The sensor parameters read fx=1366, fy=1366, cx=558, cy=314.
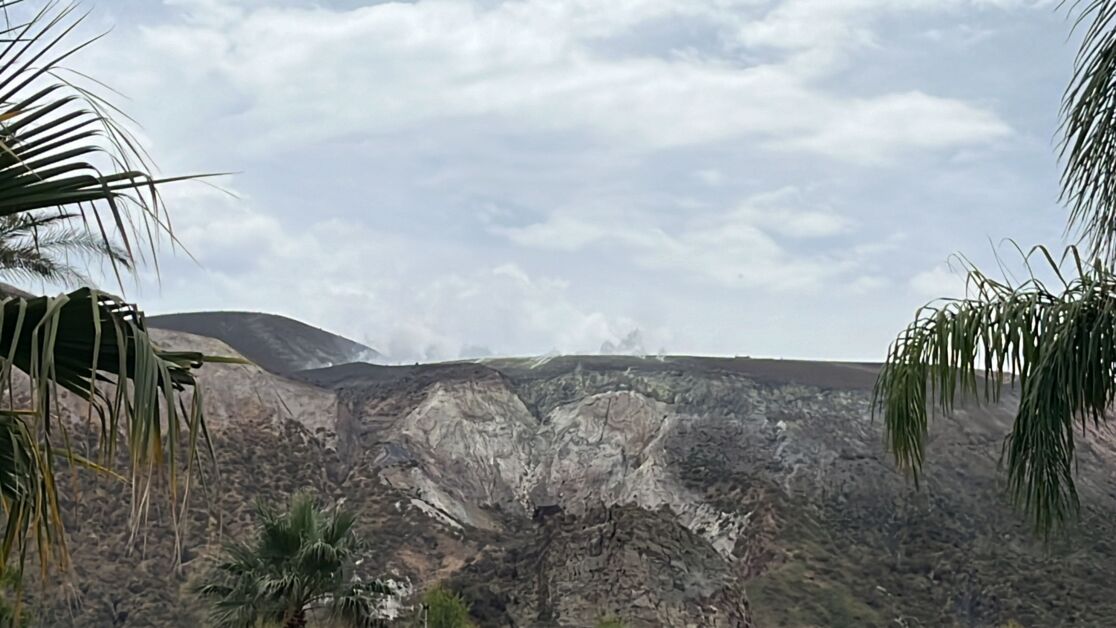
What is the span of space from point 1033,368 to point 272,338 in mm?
68768

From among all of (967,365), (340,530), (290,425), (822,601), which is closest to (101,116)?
(967,365)

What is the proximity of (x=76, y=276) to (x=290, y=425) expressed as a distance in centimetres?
3720

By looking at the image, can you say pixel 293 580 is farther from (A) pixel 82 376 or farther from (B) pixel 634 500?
(B) pixel 634 500

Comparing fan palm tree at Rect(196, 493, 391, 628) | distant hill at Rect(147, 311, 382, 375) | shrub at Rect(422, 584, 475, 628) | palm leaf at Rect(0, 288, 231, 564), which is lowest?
shrub at Rect(422, 584, 475, 628)

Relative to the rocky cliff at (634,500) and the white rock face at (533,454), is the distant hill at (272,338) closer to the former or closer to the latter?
the rocky cliff at (634,500)

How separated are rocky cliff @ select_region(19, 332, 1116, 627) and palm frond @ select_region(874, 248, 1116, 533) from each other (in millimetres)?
35218

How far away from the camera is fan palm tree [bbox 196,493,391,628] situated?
2197cm

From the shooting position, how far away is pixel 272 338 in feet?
240

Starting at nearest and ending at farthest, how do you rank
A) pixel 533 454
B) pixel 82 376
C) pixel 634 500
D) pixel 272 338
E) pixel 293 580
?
pixel 82 376
pixel 293 580
pixel 634 500
pixel 533 454
pixel 272 338

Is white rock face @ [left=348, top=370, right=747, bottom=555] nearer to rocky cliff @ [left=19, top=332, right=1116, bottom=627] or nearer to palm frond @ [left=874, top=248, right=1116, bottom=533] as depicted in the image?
rocky cliff @ [left=19, top=332, right=1116, bottom=627]

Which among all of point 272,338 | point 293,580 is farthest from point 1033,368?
point 272,338

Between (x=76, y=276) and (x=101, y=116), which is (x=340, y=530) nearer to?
(x=76, y=276)

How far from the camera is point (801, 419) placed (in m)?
57.8

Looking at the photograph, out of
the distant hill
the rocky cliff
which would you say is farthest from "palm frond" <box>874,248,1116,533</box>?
the distant hill
